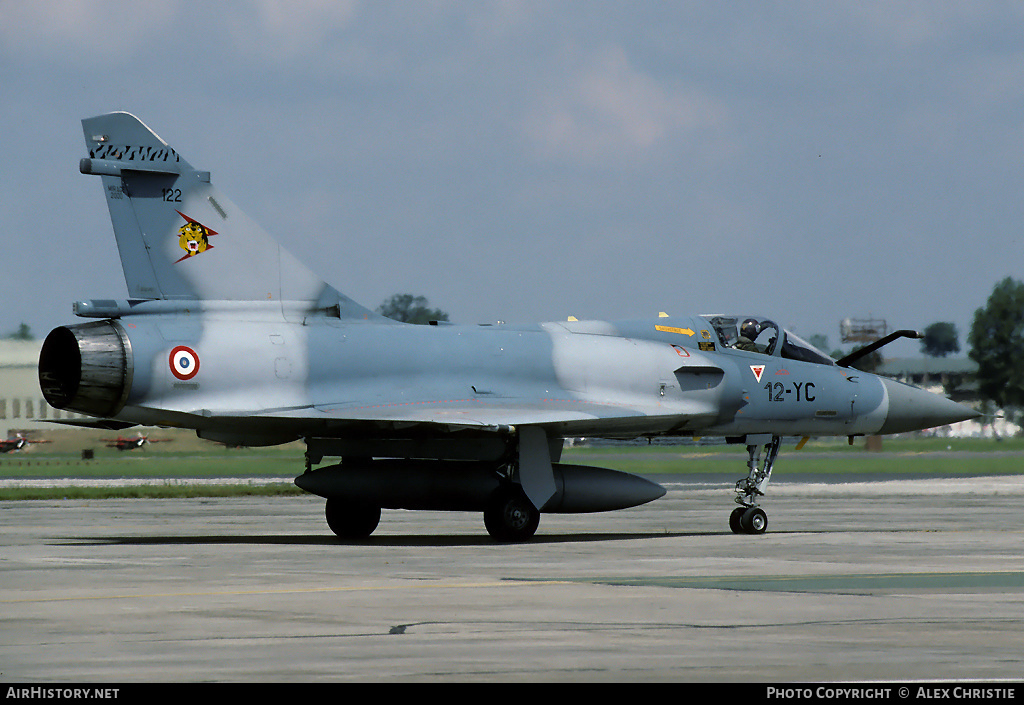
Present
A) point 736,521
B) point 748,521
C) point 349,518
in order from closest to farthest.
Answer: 1. point 349,518
2. point 748,521
3. point 736,521

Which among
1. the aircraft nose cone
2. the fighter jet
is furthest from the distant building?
the fighter jet

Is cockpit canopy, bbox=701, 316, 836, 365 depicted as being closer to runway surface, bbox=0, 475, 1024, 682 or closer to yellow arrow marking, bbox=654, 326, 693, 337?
yellow arrow marking, bbox=654, 326, 693, 337

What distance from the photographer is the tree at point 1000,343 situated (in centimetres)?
12662

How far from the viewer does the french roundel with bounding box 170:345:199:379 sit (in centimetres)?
1764

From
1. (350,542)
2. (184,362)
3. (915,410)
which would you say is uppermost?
(184,362)

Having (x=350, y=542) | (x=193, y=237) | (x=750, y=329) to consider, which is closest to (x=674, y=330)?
(x=750, y=329)

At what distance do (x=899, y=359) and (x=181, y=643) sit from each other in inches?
7323

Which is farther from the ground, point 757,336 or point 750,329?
point 750,329

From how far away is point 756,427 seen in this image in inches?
867

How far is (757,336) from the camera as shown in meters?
22.3

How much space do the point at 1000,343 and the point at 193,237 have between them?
123 metres

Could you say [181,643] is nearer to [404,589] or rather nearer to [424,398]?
[404,589]

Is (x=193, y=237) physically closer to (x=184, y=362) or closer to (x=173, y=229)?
(x=173, y=229)
